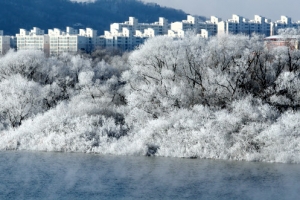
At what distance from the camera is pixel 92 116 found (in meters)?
32.6

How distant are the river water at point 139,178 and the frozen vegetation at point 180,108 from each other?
4.85ft

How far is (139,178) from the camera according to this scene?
936 inches

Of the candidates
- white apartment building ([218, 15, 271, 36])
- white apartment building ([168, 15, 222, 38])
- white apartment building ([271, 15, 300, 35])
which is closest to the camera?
white apartment building ([218, 15, 271, 36])

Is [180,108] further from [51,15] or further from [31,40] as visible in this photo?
[51,15]

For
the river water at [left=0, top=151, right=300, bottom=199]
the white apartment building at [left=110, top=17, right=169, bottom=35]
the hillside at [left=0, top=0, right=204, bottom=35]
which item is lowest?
the river water at [left=0, top=151, right=300, bottom=199]

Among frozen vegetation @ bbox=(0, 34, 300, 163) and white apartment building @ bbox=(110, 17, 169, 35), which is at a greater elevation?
white apartment building @ bbox=(110, 17, 169, 35)

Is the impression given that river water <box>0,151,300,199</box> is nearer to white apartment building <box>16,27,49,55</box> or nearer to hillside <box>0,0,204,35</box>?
white apartment building <box>16,27,49,55</box>

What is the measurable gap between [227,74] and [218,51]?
2872 millimetres

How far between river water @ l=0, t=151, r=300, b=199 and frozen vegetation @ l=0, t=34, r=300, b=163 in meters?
1.48

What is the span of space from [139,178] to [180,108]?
347 inches

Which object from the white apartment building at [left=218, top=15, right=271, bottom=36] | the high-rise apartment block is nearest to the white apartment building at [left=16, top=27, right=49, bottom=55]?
the high-rise apartment block

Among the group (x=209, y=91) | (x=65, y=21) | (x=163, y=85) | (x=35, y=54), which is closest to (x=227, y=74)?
(x=209, y=91)

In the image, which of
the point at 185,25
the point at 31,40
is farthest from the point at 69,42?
the point at 185,25

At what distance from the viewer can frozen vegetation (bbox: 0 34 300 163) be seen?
28.6 metres
